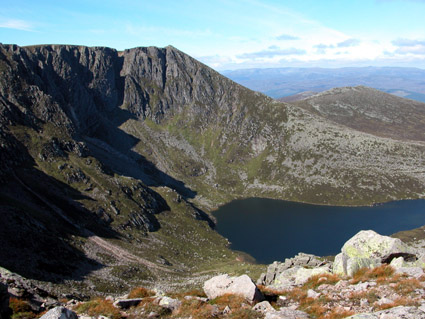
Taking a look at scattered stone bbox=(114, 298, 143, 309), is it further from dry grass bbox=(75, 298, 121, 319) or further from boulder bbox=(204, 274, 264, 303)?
boulder bbox=(204, 274, 264, 303)

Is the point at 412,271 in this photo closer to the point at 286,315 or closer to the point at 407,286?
the point at 407,286

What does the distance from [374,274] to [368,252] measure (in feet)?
14.3

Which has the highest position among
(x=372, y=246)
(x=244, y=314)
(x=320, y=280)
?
(x=372, y=246)

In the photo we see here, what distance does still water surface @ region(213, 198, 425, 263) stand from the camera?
136 meters

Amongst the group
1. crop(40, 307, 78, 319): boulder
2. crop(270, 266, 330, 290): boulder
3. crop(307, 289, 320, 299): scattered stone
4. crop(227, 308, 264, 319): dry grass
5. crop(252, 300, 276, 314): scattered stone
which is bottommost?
crop(270, 266, 330, 290): boulder

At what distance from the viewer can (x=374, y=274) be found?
2745 centimetres

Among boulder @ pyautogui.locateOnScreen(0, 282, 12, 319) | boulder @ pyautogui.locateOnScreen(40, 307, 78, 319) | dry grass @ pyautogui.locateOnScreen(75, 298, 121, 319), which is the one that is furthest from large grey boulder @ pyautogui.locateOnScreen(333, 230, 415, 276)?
boulder @ pyautogui.locateOnScreen(0, 282, 12, 319)

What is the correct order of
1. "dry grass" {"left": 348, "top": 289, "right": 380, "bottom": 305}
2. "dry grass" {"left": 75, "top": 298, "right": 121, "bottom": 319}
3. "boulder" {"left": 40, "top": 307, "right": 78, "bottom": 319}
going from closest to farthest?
"boulder" {"left": 40, "top": 307, "right": 78, "bottom": 319} → "dry grass" {"left": 348, "top": 289, "right": 380, "bottom": 305} → "dry grass" {"left": 75, "top": 298, "right": 121, "bottom": 319}

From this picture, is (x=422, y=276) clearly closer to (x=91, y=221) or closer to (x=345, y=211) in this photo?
(x=91, y=221)

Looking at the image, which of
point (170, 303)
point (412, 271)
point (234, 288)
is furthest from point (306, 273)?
point (170, 303)

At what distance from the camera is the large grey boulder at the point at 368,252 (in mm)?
29938

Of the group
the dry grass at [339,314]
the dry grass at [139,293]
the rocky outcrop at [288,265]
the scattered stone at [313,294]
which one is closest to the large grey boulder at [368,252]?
the scattered stone at [313,294]

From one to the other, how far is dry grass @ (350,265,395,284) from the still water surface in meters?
101

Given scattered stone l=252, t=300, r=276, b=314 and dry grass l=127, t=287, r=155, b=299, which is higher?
scattered stone l=252, t=300, r=276, b=314
